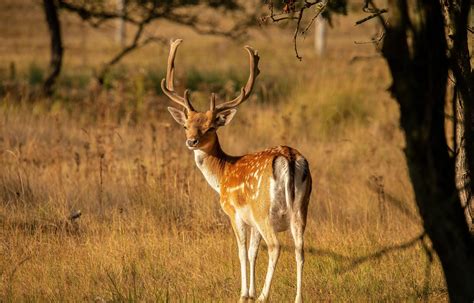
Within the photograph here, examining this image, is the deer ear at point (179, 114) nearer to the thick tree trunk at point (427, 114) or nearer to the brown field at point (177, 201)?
the brown field at point (177, 201)

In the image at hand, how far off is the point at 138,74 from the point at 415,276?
10.1 m

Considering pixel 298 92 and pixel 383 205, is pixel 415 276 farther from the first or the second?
pixel 298 92

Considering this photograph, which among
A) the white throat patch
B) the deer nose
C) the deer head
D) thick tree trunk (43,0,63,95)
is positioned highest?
thick tree trunk (43,0,63,95)

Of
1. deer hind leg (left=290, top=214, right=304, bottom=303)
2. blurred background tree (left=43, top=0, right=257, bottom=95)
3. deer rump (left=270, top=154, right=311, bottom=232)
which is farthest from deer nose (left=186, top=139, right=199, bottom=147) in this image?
blurred background tree (left=43, top=0, right=257, bottom=95)

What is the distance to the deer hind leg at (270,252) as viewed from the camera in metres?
6.26

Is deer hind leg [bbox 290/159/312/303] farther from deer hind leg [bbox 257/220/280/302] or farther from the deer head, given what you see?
the deer head

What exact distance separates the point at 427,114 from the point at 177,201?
5.02 metres

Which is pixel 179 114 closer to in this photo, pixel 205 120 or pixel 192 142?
pixel 205 120

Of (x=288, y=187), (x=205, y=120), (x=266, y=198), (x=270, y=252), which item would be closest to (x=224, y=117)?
(x=205, y=120)

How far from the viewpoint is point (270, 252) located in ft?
20.8

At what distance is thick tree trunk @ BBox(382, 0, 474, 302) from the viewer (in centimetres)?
434

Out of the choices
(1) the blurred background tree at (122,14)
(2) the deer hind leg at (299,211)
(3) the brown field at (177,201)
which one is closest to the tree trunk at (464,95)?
(3) the brown field at (177,201)

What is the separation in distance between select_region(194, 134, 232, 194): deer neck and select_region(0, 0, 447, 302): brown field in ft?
2.02

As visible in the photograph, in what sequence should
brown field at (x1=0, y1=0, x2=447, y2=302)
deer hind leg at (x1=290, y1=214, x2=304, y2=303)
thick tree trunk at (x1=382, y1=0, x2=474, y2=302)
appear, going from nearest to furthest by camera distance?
thick tree trunk at (x1=382, y1=0, x2=474, y2=302) → deer hind leg at (x1=290, y1=214, x2=304, y2=303) → brown field at (x1=0, y1=0, x2=447, y2=302)
